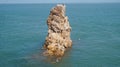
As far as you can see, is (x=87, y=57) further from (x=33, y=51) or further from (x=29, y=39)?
(x=29, y=39)

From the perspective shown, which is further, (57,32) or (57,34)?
(57,32)

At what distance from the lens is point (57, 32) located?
64.9 metres

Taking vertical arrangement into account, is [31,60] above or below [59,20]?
below

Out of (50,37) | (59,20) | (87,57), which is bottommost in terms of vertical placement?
(87,57)

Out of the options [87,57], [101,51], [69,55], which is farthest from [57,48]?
[101,51]

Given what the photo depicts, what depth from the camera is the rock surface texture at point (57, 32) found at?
61.7 metres

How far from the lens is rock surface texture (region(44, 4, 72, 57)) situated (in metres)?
61.7

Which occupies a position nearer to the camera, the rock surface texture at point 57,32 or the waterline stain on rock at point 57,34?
the waterline stain on rock at point 57,34

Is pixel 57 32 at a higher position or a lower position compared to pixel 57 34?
higher

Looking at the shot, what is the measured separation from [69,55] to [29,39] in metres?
23.7

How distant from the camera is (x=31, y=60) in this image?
55.8 meters

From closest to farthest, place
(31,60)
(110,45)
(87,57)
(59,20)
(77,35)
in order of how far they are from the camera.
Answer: (31,60), (87,57), (59,20), (110,45), (77,35)

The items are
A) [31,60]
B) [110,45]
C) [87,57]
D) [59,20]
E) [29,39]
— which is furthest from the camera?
[29,39]

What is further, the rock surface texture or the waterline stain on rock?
the rock surface texture
